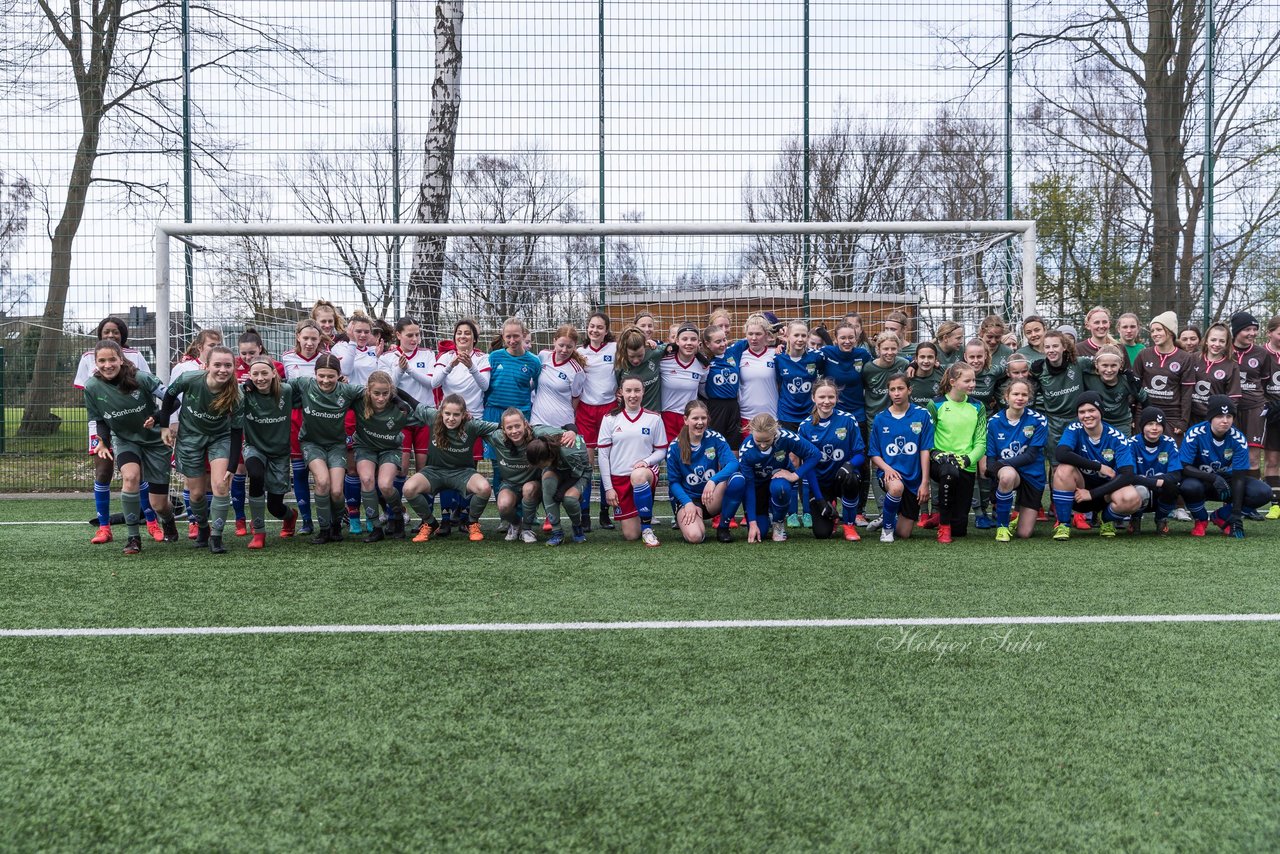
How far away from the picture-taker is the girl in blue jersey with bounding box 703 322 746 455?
7.81m

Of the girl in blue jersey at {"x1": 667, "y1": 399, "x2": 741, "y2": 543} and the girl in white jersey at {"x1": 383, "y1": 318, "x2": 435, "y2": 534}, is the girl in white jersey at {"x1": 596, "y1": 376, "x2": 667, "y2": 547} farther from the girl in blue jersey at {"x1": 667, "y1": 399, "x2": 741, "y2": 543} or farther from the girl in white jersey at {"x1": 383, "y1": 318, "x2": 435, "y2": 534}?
the girl in white jersey at {"x1": 383, "y1": 318, "x2": 435, "y2": 534}

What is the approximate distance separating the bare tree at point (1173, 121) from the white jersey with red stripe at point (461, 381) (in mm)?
6460

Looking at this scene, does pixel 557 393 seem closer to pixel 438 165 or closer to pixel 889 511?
pixel 889 511

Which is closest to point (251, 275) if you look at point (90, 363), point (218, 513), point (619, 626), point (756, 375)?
point (90, 363)

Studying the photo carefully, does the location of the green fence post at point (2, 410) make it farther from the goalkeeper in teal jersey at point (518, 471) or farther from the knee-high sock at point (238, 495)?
the goalkeeper in teal jersey at point (518, 471)

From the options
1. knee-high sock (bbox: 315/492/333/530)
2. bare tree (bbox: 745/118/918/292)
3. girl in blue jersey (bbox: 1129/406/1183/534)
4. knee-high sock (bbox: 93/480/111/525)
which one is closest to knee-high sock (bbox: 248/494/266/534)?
knee-high sock (bbox: 315/492/333/530)

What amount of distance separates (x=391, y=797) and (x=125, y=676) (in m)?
1.62

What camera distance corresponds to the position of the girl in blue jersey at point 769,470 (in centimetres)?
688

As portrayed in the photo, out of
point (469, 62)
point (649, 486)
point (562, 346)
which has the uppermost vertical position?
point (469, 62)

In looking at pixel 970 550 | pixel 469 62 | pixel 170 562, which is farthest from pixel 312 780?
pixel 469 62

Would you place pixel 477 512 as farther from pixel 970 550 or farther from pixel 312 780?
pixel 312 780

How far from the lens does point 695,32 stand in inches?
369

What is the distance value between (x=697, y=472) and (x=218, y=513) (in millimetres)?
3272

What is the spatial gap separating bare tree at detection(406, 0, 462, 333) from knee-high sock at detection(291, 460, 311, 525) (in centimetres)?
198
